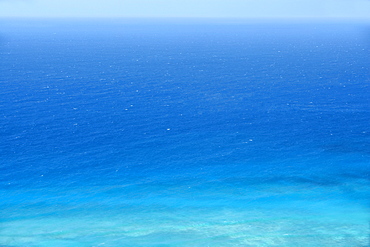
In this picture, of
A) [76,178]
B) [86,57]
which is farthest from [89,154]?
[86,57]

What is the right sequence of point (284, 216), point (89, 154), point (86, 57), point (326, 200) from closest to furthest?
point (284, 216) → point (326, 200) → point (89, 154) → point (86, 57)

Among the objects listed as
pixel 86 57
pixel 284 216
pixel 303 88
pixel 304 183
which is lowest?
pixel 284 216

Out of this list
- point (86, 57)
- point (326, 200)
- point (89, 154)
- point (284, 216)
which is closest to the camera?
point (284, 216)

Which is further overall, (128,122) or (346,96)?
(346,96)

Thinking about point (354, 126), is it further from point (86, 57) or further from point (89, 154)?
point (86, 57)

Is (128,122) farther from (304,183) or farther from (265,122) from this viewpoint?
(304,183)

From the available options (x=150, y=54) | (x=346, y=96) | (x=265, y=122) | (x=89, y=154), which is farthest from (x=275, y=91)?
(x=150, y=54)

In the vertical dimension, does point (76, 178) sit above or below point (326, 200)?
above
